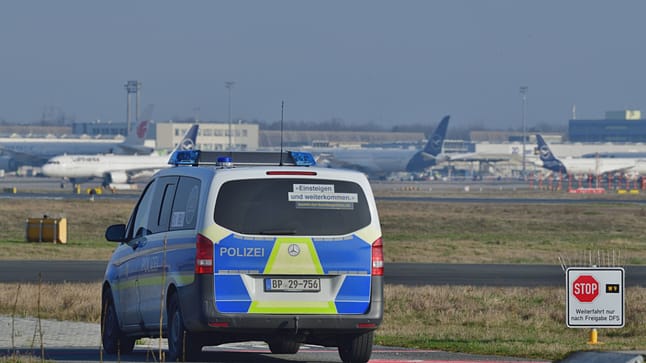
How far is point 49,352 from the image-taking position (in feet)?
46.6

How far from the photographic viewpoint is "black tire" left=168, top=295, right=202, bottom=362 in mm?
12258

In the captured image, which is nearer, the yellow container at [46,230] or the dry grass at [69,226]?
the dry grass at [69,226]

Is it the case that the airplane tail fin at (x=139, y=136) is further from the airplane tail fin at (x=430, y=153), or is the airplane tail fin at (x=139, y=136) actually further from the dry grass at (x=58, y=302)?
the dry grass at (x=58, y=302)

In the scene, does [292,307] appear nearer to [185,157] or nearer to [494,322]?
[185,157]

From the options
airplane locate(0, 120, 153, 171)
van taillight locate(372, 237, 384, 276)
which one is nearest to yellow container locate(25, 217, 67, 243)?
van taillight locate(372, 237, 384, 276)

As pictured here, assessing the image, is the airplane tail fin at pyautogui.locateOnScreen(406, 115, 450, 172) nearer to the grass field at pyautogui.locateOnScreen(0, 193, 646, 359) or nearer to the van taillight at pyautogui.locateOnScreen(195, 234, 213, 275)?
the grass field at pyautogui.locateOnScreen(0, 193, 646, 359)

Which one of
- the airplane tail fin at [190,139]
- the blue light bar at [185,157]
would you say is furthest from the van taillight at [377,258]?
the airplane tail fin at [190,139]

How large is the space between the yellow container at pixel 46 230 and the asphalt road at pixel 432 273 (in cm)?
690

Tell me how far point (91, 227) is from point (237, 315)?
3887cm

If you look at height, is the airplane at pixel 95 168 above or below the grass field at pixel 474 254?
below

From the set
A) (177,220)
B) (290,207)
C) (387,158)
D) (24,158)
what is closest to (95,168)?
(24,158)

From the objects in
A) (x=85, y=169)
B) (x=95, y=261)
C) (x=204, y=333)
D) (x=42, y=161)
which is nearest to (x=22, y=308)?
(x=204, y=333)

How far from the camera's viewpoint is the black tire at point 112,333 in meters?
14.3

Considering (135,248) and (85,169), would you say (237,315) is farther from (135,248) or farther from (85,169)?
(85,169)
